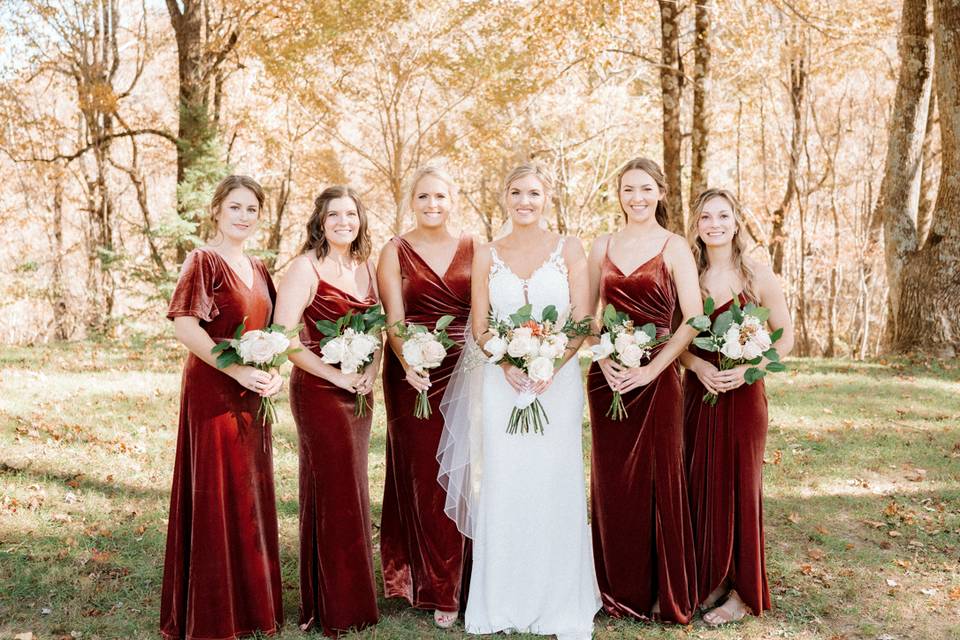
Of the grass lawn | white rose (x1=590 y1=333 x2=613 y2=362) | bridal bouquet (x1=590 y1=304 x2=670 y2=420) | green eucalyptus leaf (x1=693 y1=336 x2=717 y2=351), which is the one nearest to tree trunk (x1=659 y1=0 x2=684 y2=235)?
the grass lawn

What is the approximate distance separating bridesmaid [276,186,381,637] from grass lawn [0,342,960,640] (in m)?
A: 0.26

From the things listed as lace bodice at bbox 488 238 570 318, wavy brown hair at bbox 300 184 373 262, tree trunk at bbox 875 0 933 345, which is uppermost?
tree trunk at bbox 875 0 933 345

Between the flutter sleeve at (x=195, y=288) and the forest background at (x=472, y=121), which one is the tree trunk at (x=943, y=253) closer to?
the forest background at (x=472, y=121)

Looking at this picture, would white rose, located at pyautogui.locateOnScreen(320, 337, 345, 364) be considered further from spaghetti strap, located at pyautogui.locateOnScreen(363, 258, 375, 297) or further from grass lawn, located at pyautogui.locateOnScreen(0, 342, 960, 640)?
grass lawn, located at pyautogui.locateOnScreen(0, 342, 960, 640)

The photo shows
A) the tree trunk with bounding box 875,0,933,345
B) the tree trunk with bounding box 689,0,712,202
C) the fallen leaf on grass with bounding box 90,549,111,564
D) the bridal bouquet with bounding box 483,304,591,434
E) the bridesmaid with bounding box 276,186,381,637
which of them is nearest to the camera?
the bridal bouquet with bounding box 483,304,591,434

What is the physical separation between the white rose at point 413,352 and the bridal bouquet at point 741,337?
1.61 m

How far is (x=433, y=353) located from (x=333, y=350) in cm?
58

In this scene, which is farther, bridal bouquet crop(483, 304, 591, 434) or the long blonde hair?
the long blonde hair

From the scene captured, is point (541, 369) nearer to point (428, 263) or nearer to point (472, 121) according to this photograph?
point (428, 263)

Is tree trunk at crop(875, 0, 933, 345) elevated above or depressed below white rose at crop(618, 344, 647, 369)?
above

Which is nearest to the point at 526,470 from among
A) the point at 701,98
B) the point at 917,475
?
the point at 917,475

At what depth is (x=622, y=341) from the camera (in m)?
4.59

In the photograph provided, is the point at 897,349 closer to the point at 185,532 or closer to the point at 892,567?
the point at 892,567

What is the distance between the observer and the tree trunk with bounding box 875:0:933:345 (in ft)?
45.3
